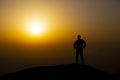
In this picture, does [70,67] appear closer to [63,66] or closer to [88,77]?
[63,66]

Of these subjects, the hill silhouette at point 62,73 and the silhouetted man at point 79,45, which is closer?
the hill silhouette at point 62,73

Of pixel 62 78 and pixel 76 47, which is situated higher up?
pixel 76 47

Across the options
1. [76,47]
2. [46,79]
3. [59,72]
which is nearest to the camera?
[46,79]

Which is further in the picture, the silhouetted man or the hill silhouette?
the silhouetted man

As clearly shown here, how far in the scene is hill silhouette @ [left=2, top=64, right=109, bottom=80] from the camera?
1825cm

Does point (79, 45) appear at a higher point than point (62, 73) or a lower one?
higher

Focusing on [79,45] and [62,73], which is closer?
[62,73]

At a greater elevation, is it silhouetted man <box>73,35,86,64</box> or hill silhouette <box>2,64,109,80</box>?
silhouetted man <box>73,35,86,64</box>

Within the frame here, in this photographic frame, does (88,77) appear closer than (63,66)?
Yes

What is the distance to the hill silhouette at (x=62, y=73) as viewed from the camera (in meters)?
18.2

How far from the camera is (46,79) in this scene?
17.9 meters

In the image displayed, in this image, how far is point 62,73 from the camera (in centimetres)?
1900

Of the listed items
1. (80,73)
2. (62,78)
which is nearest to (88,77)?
(80,73)

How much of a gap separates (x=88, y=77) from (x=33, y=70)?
4.39 metres
